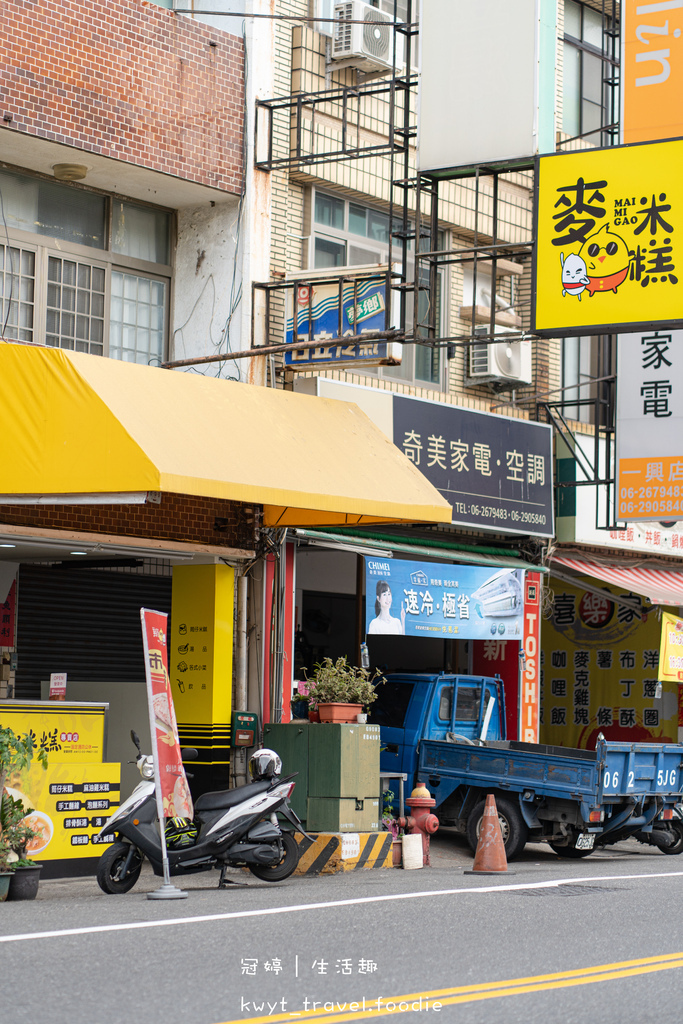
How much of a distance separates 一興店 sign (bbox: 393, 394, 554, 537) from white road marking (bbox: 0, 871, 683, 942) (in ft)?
18.8

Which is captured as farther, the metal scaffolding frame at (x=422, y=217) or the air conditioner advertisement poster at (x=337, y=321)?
the metal scaffolding frame at (x=422, y=217)

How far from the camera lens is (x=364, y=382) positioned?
1753 centimetres

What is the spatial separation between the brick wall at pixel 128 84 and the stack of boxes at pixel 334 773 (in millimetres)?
6192

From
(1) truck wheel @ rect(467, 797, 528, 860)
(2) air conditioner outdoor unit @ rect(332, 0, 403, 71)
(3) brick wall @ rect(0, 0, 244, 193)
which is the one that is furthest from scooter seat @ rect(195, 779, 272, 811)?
(2) air conditioner outdoor unit @ rect(332, 0, 403, 71)

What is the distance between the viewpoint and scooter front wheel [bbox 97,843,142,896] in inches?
452

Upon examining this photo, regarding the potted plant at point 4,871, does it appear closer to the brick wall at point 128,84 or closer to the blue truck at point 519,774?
the blue truck at point 519,774

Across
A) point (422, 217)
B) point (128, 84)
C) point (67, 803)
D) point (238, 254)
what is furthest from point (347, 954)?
point (422, 217)

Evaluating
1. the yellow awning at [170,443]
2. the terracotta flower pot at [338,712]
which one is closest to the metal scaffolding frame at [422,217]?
the yellow awning at [170,443]

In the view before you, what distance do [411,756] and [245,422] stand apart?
468cm

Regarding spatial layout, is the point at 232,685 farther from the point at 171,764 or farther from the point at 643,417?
the point at 643,417

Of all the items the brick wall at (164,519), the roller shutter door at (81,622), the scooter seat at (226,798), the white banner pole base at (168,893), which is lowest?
the white banner pole base at (168,893)

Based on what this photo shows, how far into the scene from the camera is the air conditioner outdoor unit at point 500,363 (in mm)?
19344

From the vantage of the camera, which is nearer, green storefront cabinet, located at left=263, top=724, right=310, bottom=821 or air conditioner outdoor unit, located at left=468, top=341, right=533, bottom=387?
green storefront cabinet, located at left=263, top=724, right=310, bottom=821

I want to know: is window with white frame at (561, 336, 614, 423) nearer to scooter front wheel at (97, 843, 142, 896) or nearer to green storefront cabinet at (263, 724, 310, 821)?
green storefront cabinet at (263, 724, 310, 821)
